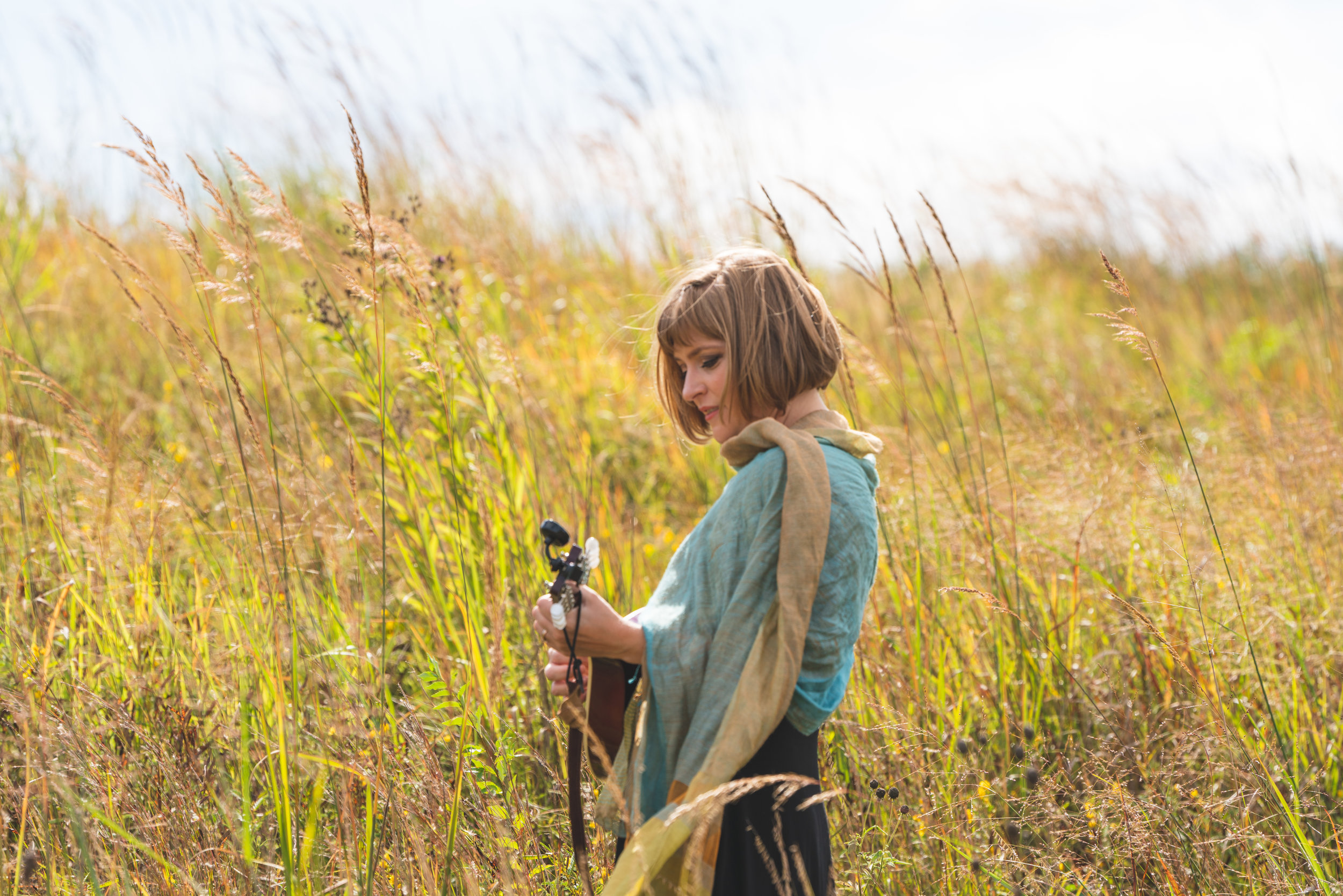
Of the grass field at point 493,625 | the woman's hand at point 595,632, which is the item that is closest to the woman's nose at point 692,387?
the grass field at point 493,625

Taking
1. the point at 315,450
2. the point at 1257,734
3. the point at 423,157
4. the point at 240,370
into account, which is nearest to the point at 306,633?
the point at 315,450

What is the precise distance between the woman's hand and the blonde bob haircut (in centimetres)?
42

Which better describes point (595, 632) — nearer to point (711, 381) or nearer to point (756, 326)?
Answer: point (711, 381)

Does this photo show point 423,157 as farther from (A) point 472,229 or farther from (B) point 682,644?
(B) point 682,644

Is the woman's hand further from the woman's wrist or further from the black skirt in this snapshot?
the black skirt

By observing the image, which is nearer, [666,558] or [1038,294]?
[666,558]

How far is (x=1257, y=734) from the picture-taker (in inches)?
76.5

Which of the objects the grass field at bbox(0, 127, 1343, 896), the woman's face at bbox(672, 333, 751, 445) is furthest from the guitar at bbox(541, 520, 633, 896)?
the woman's face at bbox(672, 333, 751, 445)

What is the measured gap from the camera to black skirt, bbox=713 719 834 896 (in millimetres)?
1351

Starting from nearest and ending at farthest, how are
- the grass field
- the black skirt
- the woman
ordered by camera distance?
the woman < the black skirt < the grass field

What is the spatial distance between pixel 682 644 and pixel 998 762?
4.15 ft

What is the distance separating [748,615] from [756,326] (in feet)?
1.58

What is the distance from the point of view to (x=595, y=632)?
127cm

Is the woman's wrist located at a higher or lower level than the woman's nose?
lower
